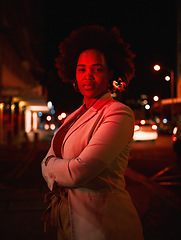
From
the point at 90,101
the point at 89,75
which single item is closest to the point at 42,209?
the point at 90,101

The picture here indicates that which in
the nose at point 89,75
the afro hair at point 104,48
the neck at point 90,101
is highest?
the afro hair at point 104,48

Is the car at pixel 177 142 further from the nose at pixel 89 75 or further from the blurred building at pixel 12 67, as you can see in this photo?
the nose at pixel 89 75

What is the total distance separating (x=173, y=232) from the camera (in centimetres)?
446

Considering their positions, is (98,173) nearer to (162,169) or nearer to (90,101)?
(90,101)

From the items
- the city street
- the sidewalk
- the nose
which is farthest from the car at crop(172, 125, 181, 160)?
the nose

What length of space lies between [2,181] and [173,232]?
5.19m

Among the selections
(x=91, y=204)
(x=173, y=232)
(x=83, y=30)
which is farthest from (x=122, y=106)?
(x=173, y=232)

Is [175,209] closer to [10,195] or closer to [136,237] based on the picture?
[10,195]

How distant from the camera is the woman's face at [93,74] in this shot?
1836mm

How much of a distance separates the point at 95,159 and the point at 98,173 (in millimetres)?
84


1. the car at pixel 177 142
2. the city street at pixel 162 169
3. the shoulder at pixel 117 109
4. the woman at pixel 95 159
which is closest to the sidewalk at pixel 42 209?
the city street at pixel 162 169

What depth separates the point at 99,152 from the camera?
150cm

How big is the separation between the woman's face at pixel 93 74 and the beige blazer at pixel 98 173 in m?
0.16

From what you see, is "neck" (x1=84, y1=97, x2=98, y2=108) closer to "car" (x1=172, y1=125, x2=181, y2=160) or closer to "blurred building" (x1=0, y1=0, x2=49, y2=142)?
"car" (x1=172, y1=125, x2=181, y2=160)
